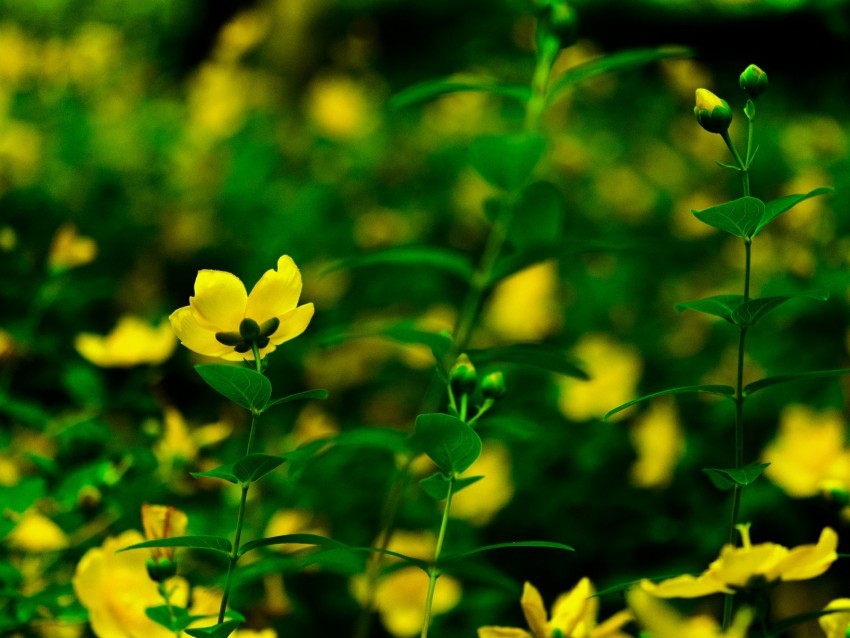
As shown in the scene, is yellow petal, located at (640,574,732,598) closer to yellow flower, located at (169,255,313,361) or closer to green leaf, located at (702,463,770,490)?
green leaf, located at (702,463,770,490)

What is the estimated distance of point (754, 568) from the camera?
509 millimetres

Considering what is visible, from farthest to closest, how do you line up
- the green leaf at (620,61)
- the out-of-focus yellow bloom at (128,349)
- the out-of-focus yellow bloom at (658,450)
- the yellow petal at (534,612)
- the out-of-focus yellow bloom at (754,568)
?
the out-of-focus yellow bloom at (658,450) < the out-of-focus yellow bloom at (128,349) < the green leaf at (620,61) < the yellow petal at (534,612) < the out-of-focus yellow bloom at (754,568)

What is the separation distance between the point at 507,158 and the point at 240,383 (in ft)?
1.50

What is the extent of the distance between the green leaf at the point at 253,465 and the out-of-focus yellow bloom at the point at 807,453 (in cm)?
76

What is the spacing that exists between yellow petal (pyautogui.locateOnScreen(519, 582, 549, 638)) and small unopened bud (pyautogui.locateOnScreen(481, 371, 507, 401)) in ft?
0.44

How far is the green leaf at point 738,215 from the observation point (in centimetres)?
57

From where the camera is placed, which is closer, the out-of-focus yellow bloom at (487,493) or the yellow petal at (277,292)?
the yellow petal at (277,292)

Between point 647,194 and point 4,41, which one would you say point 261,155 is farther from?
point 647,194

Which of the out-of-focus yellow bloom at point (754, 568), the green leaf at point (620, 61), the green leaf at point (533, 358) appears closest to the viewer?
the out-of-focus yellow bloom at point (754, 568)

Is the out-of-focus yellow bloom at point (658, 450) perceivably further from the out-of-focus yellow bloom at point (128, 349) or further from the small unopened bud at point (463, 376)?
the small unopened bud at point (463, 376)

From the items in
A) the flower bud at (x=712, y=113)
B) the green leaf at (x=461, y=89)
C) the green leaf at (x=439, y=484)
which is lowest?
the green leaf at (x=439, y=484)

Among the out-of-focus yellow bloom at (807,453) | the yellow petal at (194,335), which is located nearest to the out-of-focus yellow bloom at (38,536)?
the yellow petal at (194,335)

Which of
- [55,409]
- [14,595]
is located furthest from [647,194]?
[14,595]

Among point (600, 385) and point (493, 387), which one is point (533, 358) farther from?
point (600, 385)
